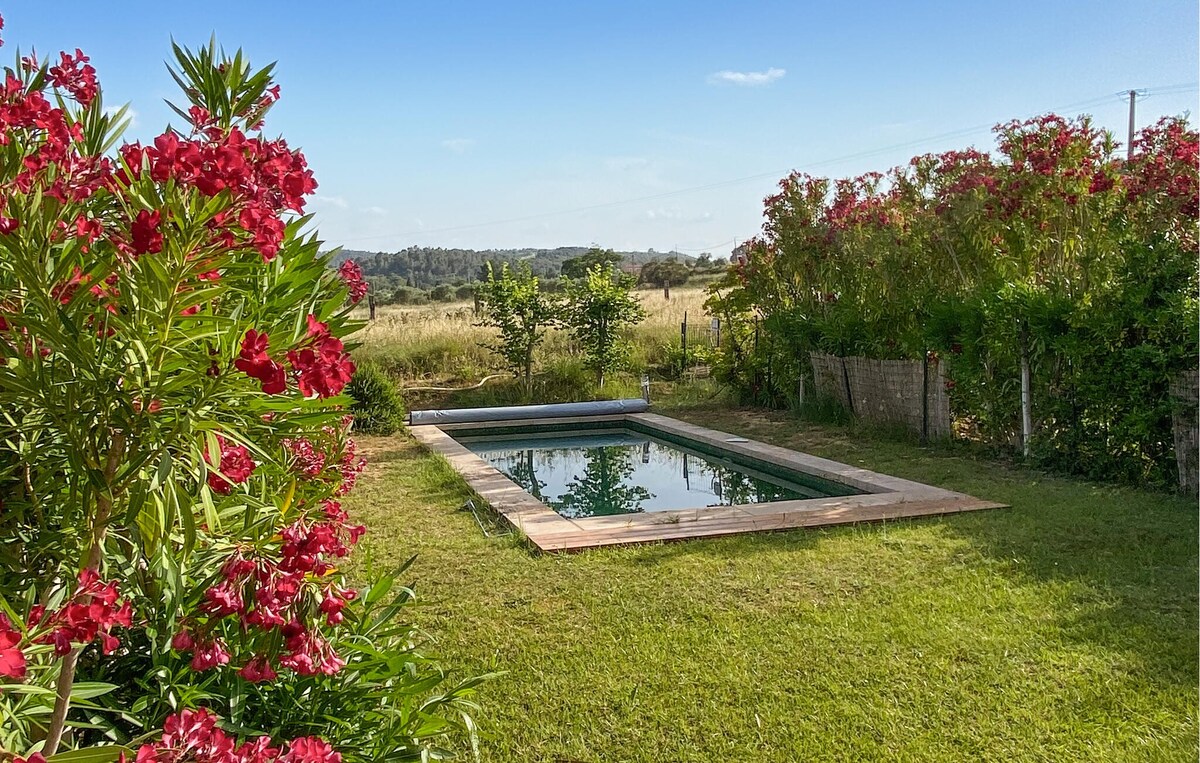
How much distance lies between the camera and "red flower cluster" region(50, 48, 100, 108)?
2014 mm

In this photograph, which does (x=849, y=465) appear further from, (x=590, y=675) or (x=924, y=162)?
(x=590, y=675)

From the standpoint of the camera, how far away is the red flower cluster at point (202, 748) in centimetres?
125

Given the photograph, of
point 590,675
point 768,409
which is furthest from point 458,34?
point 590,675

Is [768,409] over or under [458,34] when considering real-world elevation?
under

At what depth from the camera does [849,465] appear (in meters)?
7.66

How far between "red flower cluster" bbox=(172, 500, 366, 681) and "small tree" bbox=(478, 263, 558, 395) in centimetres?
1056

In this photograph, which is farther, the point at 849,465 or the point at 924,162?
the point at 924,162

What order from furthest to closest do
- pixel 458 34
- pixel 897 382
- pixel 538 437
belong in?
pixel 538 437 < pixel 458 34 < pixel 897 382

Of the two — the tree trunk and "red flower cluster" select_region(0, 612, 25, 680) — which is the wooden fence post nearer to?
the tree trunk

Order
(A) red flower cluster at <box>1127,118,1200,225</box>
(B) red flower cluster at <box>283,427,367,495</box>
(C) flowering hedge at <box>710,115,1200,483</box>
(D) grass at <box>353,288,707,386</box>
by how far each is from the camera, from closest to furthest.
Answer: (B) red flower cluster at <box>283,427,367,495</box>, (C) flowering hedge at <box>710,115,1200,483</box>, (A) red flower cluster at <box>1127,118,1200,225</box>, (D) grass at <box>353,288,707,386</box>

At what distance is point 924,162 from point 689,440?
4004 millimetres

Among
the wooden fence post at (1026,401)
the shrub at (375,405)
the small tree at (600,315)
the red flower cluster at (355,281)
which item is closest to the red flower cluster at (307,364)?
the red flower cluster at (355,281)

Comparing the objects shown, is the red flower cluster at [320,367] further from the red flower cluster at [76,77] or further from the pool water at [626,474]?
the pool water at [626,474]

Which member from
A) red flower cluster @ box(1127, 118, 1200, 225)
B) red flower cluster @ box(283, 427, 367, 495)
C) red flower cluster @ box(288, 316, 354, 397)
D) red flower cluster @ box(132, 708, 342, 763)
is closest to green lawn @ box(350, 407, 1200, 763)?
red flower cluster @ box(283, 427, 367, 495)
